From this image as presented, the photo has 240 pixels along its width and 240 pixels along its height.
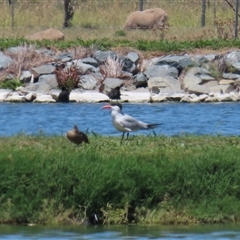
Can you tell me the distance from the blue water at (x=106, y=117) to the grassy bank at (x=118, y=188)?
27.3 feet

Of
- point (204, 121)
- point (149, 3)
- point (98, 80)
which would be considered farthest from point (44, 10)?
point (204, 121)

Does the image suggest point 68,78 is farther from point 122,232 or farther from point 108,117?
point 122,232

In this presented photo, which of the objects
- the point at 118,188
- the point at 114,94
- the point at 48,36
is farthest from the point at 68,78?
the point at 118,188

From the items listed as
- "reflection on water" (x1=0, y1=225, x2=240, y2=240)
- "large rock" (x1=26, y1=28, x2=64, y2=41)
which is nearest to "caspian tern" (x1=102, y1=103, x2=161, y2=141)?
"reflection on water" (x1=0, y1=225, x2=240, y2=240)

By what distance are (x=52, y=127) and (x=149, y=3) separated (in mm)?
24924

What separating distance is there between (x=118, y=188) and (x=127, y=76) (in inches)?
726

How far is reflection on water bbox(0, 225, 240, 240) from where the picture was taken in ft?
36.0

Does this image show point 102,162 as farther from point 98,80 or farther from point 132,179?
point 98,80

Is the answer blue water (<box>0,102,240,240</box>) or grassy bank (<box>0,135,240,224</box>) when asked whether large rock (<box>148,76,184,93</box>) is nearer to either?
blue water (<box>0,102,240,240</box>)

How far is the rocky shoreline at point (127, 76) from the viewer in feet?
92.9

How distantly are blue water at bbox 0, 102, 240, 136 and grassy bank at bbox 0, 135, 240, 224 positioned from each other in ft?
27.3

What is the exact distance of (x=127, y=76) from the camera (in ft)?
98.1

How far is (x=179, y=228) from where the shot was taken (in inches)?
450

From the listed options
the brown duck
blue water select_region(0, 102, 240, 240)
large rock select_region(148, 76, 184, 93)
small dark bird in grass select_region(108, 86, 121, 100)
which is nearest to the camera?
the brown duck
